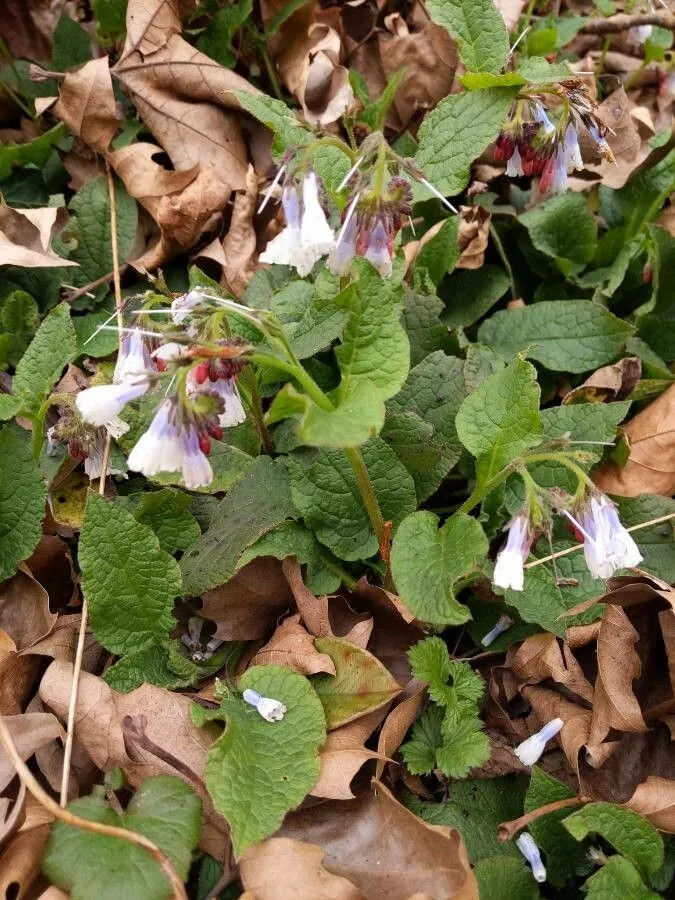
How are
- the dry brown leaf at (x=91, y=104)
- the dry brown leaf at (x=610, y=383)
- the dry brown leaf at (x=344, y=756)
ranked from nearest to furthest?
the dry brown leaf at (x=344, y=756)
the dry brown leaf at (x=610, y=383)
the dry brown leaf at (x=91, y=104)

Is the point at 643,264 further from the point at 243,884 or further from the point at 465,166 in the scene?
the point at 243,884

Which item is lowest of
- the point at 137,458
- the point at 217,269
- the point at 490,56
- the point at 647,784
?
the point at 647,784

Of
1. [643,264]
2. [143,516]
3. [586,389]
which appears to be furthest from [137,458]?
[643,264]

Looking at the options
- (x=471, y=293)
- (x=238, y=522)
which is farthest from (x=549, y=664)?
(x=471, y=293)

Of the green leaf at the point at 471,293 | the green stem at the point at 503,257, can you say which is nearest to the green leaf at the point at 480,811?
the green leaf at the point at 471,293

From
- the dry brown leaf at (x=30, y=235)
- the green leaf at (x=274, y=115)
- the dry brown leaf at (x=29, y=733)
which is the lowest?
the dry brown leaf at (x=29, y=733)

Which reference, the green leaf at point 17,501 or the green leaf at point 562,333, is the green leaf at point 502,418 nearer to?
the green leaf at point 562,333

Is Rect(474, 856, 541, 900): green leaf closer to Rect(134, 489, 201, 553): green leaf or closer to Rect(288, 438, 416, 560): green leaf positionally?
Rect(288, 438, 416, 560): green leaf
